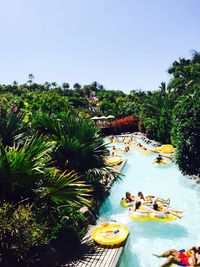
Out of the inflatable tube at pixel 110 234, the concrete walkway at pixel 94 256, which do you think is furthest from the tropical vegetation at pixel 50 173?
the inflatable tube at pixel 110 234

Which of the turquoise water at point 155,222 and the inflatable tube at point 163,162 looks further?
the inflatable tube at point 163,162

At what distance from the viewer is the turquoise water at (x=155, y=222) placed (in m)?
12.0

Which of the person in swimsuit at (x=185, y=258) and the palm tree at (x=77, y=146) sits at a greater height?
the palm tree at (x=77, y=146)

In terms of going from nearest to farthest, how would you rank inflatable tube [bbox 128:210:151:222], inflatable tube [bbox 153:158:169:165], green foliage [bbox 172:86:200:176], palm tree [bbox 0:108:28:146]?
palm tree [bbox 0:108:28:146] → inflatable tube [bbox 128:210:151:222] → green foliage [bbox 172:86:200:176] → inflatable tube [bbox 153:158:169:165]

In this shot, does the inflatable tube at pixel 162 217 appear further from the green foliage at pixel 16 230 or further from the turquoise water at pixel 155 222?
the green foliage at pixel 16 230

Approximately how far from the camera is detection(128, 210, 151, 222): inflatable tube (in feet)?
49.1

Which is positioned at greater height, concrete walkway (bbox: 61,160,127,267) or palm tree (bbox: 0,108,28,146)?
palm tree (bbox: 0,108,28,146)

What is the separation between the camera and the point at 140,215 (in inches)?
597

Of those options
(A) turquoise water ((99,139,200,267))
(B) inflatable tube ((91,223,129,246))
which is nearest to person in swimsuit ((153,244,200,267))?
(A) turquoise water ((99,139,200,267))

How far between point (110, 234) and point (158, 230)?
12.1 ft

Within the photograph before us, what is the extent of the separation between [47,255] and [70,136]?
520cm

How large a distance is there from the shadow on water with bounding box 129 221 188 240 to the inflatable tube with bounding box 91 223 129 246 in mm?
2327

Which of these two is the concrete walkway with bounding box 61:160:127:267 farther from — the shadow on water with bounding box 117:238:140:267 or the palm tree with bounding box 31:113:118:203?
the palm tree with bounding box 31:113:118:203

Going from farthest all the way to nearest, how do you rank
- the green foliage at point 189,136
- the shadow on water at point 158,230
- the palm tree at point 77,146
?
the green foliage at point 189,136
the shadow on water at point 158,230
the palm tree at point 77,146
